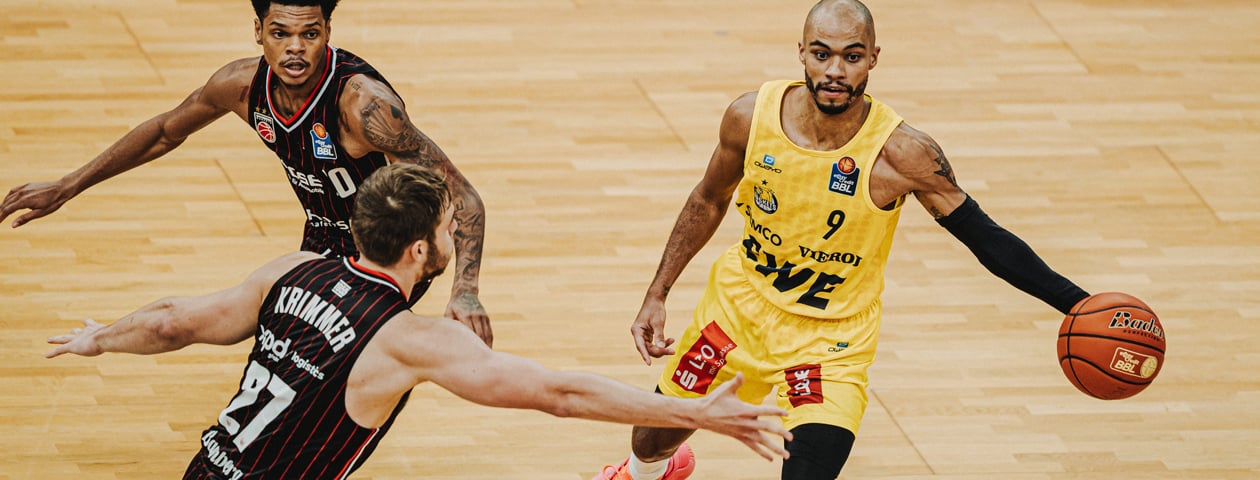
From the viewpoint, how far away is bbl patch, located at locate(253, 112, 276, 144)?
5324 millimetres

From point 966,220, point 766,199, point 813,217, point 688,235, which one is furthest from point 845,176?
point 688,235

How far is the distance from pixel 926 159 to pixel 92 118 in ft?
17.9

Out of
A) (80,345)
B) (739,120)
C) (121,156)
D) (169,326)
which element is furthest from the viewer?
(121,156)

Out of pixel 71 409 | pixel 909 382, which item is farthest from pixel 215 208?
pixel 909 382

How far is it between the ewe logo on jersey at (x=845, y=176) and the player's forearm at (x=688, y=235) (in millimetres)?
516

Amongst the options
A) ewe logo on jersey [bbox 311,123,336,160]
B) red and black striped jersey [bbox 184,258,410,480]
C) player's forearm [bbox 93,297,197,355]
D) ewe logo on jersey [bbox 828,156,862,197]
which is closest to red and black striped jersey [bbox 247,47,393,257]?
ewe logo on jersey [bbox 311,123,336,160]

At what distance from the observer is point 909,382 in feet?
22.0

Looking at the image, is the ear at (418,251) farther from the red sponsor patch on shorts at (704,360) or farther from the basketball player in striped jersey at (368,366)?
the red sponsor patch on shorts at (704,360)

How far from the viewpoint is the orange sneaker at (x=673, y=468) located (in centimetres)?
571

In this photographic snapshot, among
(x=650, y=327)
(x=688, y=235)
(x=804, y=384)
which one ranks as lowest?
(x=650, y=327)

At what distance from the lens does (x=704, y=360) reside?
5152 mm

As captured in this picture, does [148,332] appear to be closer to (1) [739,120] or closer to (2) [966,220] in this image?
(1) [739,120]

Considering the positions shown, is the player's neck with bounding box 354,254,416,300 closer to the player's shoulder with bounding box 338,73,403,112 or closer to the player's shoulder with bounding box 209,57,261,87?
the player's shoulder with bounding box 338,73,403,112

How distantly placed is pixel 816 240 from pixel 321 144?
1650mm
